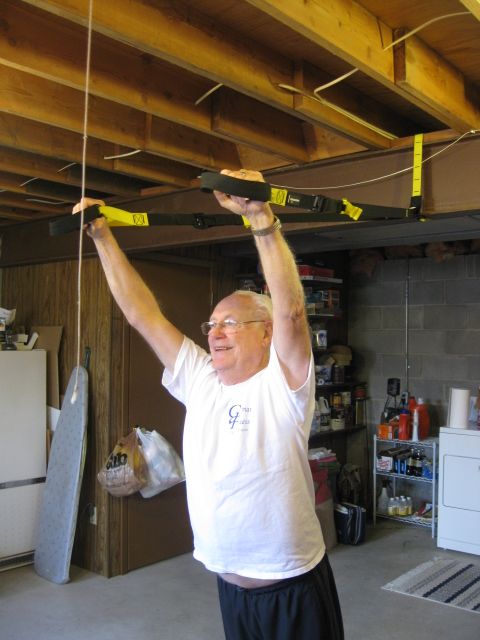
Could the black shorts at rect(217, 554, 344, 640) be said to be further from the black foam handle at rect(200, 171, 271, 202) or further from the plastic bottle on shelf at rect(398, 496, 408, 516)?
the plastic bottle on shelf at rect(398, 496, 408, 516)

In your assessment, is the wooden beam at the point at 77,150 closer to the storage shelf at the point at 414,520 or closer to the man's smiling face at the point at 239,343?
the man's smiling face at the point at 239,343

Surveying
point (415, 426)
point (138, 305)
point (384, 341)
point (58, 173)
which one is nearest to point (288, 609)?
point (138, 305)

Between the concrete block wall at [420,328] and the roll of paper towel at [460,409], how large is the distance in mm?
475

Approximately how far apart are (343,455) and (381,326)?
122 cm

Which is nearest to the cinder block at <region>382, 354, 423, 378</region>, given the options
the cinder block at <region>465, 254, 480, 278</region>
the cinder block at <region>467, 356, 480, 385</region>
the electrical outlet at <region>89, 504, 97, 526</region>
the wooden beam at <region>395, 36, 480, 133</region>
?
the cinder block at <region>467, 356, 480, 385</region>

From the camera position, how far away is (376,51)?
2.16 meters

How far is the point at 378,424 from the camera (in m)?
5.97

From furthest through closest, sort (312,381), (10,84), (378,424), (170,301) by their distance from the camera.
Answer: (378,424), (170,301), (10,84), (312,381)

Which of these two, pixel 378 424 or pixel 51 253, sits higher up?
pixel 51 253

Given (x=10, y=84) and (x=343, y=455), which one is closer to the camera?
(x=10, y=84)

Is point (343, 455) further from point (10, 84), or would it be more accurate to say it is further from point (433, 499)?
point (10, 84)

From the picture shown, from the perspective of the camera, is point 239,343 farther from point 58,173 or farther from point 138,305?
point 58,173

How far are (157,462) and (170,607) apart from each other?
0.91 meters

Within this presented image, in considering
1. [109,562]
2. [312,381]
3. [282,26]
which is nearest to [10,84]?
[282,26]
